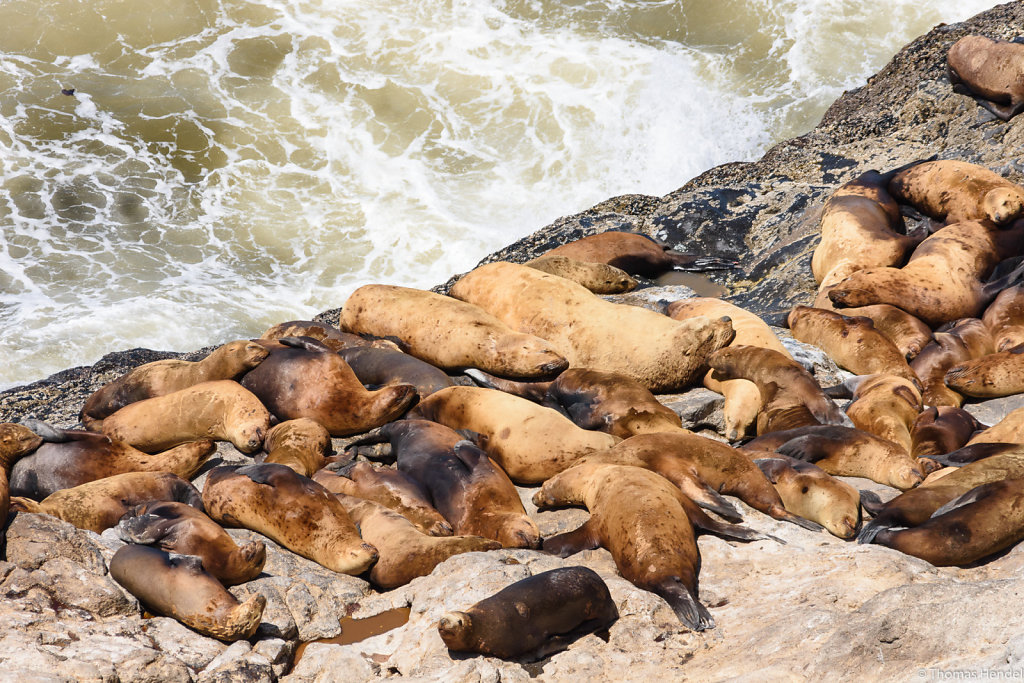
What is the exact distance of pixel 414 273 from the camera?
16891 millimetres

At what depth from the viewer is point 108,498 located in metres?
5.32

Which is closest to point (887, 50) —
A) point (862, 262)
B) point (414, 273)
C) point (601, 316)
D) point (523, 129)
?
point (523, 129)

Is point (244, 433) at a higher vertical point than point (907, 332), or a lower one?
lower

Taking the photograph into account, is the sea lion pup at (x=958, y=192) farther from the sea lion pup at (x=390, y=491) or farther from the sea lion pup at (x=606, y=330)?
the sea lion pup at (x=390, y=491)

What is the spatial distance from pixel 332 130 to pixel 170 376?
545 inches

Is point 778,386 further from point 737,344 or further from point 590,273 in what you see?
point 590,273

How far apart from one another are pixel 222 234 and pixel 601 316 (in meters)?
12.3

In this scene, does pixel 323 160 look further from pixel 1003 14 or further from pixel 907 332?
pixel 907 332

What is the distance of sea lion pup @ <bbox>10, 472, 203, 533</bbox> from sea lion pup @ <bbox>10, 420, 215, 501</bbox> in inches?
8.6

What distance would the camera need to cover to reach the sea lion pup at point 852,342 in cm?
744

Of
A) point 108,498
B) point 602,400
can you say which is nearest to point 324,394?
point 108,498

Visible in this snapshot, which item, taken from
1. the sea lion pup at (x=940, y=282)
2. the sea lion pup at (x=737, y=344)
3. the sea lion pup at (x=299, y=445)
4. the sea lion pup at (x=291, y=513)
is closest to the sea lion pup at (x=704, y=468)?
the sea lion pup at (x=737, y=344)

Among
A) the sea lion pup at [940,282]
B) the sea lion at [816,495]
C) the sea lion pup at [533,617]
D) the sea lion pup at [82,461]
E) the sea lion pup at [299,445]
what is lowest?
the sea lion pup at [82,461]

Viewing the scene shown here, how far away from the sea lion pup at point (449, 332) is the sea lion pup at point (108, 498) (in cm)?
240
